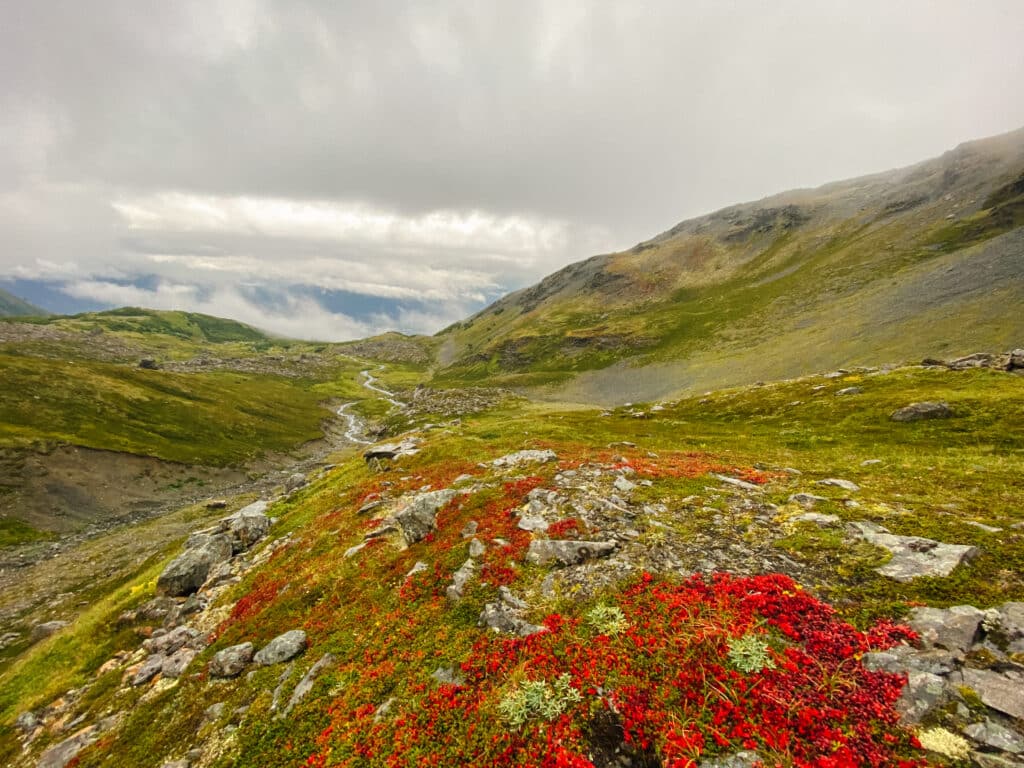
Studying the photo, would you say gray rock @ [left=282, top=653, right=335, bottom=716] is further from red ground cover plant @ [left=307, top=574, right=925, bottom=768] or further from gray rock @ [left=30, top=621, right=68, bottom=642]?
gray rock @ [left=30, top=621, right=68, bottom=642]

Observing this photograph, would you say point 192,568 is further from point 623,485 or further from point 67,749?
point 623,485

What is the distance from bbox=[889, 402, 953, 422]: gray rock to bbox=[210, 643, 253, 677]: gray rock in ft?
157

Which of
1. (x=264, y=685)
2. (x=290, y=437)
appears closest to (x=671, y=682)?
(x=264, y=685)

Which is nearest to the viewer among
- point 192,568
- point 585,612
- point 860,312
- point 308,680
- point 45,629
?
point 585,612

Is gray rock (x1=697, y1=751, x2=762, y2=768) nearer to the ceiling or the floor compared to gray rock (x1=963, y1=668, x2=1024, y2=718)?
nearer to the floor

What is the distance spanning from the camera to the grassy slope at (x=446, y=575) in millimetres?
10789

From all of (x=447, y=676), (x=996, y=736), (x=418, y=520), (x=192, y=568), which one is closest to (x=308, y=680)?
(x=447, y=676)

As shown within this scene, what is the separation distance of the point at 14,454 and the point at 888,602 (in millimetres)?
95245

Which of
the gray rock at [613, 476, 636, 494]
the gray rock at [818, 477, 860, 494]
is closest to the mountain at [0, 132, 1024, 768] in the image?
the gray rock at [613, 476, 636, 494]

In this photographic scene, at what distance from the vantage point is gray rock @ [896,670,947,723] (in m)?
7.02

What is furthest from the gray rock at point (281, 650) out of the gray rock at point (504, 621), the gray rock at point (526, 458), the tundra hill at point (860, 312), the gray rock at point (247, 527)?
the tundra hill at point (860, 312)

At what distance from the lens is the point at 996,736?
6391 millimetres

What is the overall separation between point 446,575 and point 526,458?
1456 cm

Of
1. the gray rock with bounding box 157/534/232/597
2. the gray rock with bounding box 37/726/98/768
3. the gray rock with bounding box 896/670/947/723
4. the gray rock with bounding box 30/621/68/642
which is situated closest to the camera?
the gray rock with bounding box 896/670/947/723
